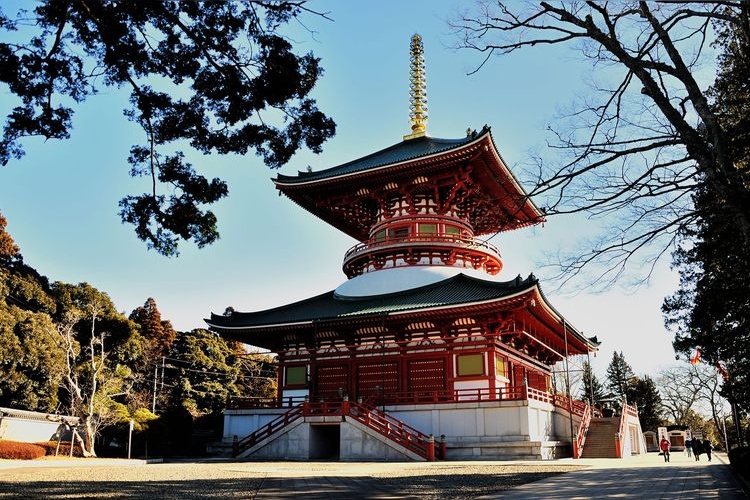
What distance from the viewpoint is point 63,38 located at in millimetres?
9633

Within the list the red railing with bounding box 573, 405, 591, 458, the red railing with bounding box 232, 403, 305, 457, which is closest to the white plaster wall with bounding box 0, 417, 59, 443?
the red railing with bounding box 232, 403, 305, 457

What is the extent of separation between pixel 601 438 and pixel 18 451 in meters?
26.5

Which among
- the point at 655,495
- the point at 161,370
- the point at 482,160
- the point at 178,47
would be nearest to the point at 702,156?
the point at 655,495

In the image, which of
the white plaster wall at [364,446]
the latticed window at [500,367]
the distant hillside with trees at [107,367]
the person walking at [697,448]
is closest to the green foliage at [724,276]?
the person walking at [697,448]

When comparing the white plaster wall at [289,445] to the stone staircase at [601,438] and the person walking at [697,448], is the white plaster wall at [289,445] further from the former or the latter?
the person walking at [697,448]

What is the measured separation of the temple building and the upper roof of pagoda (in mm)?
99

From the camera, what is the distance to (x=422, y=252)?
3250 cm

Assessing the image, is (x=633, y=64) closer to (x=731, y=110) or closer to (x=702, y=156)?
(x=702, y=156)

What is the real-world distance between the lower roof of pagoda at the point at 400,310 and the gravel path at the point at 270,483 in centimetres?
851

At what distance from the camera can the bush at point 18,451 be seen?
1063 inches

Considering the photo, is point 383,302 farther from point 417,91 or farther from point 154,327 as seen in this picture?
point 154,327

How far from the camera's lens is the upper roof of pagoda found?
98.7 ft

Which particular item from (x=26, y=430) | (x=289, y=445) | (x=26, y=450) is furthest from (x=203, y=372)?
(x=289, y=445)

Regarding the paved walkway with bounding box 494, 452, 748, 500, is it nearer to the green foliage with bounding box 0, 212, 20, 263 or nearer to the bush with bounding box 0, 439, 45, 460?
the bush with bounding box 0, 439, 45, 460
